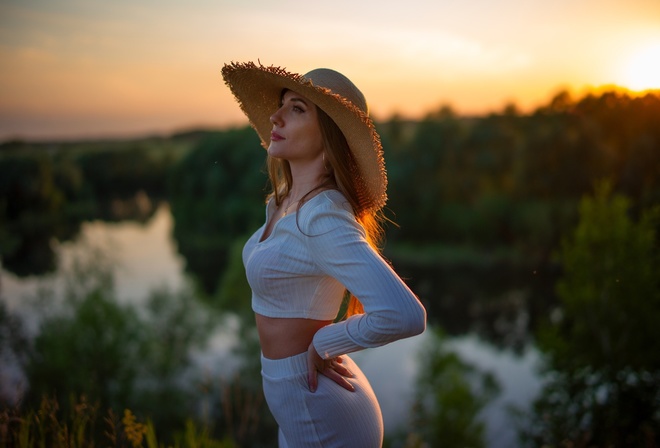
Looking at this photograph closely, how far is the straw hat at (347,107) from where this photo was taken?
1.50 meters

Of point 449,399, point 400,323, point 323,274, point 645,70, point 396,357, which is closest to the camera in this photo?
point 400,323

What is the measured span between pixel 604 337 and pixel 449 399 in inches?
193

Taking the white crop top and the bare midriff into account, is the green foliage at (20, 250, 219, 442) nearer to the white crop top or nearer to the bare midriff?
the bare midriff

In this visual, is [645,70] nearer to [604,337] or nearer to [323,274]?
[323,274]

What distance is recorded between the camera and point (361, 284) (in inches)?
52.5

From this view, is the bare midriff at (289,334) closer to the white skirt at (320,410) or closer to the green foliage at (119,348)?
the white skirt at (320,410)

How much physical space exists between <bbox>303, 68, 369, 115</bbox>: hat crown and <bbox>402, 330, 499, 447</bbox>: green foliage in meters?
14.2

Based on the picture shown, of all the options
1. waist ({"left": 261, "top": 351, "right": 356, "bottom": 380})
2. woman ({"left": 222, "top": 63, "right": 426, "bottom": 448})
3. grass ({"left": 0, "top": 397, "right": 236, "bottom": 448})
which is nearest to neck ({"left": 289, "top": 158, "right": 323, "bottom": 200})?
woman ({"left": 222, "top": 63, "right": 426, "bottom": 448})

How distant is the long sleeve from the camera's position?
1322 mm

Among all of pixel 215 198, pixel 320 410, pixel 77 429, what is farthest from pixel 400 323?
pixel 215 198

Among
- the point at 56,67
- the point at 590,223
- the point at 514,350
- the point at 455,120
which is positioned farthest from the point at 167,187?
the point at 590,223

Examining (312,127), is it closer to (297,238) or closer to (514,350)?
(297,238)

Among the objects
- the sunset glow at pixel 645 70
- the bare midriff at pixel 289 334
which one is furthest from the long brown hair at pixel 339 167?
the sunset glow at pixel 645 70

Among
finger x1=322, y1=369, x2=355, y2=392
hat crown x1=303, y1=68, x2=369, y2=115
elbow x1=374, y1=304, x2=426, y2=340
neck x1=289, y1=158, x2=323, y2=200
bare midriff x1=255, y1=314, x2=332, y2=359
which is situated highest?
hat crown x1=303, y1=68, x2=369, y2=115
